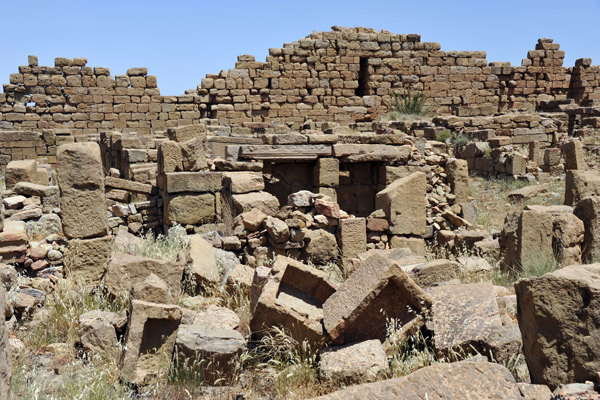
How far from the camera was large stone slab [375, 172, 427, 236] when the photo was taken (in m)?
9.13

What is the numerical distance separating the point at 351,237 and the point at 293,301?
308 centimetres

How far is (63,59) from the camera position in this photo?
1841cm

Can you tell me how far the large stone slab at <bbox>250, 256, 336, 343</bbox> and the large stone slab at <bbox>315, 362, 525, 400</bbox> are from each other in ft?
4.49

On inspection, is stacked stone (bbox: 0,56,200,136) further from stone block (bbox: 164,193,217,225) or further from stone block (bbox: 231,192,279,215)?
stone block (bbox: 231,192,279,215)

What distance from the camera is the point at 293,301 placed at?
212 inches

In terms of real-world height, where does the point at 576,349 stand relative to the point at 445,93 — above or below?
below

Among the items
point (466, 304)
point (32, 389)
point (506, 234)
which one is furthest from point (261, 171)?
point (32, 389)

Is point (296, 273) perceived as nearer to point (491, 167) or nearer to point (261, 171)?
point (261, 171)

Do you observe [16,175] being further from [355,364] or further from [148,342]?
[355,364]

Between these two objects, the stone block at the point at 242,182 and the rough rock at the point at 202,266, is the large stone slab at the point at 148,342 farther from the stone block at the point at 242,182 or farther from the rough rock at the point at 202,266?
the stone block at the point at 242,182

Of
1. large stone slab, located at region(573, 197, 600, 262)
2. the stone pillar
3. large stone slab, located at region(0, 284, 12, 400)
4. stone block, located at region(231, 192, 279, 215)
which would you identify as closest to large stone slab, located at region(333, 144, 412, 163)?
stone block, located at region(231, 192, 279, 215)

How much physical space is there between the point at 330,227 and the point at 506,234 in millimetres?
2408

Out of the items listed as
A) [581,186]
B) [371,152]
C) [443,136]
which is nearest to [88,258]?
[371,152]

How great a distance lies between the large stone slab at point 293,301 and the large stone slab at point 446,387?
1368 mm
